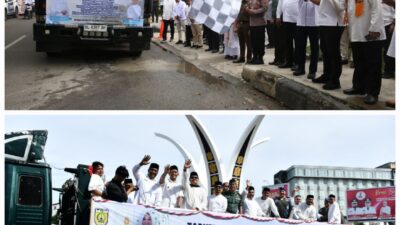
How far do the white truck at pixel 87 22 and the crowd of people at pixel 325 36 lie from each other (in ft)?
7.99

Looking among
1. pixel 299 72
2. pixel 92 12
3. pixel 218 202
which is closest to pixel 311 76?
pixel 299 72

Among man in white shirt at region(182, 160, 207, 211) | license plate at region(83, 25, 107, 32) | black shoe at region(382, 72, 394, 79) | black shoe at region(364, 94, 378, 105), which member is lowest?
man in white shirt at region(182, 160, 207, 211)

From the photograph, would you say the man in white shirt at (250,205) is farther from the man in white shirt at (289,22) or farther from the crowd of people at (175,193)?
the man in white shirt at (289,22)

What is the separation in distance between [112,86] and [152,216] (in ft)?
11.6

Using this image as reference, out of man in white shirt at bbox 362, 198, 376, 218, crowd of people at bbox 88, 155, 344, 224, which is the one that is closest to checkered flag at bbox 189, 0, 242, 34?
crowd of people at bbox 88, 155, 344, 224

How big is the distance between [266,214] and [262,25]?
15.2ft

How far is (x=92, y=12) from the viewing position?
11.4 metres

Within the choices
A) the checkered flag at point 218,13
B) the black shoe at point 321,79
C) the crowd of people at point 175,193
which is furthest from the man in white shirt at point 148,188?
the checkered flag at point 218,13

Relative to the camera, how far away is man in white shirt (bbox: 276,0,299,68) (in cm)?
1011

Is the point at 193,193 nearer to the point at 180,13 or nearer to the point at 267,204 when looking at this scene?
the point at 267,204

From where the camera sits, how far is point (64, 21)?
11352mm

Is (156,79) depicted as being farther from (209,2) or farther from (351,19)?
(351,19)

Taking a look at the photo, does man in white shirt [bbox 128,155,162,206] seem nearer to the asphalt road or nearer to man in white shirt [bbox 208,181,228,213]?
man in white shirt [bbox 208,181,228,213]

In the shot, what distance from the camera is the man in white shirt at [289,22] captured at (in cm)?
1011
